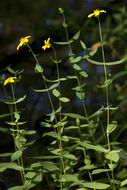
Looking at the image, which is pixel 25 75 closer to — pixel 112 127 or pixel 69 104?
pixel 69 104

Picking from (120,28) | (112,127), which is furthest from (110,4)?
(112,127)

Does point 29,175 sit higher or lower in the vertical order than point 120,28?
lower

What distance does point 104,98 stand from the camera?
2158mm

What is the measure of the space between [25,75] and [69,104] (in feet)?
3.14

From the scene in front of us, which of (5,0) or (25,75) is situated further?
(5,0)

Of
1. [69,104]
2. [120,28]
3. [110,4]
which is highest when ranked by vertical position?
[110,4]

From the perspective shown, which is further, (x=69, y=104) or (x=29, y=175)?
(x=69, y=104)

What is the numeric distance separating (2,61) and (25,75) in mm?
325

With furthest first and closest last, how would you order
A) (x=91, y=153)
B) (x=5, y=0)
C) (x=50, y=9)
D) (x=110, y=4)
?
(x=5, y=0) → (x=50, y=9) → (x=110, y=4) → (x=91, y=153)

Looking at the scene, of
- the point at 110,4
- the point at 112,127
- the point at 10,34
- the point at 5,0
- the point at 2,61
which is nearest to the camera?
the point at 112,127

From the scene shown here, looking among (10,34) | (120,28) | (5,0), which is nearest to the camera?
(120,28)

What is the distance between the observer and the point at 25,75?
9.53 feet

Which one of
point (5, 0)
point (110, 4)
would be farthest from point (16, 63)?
point (5, 0)

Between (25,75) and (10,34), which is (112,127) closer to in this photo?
(25,75)
